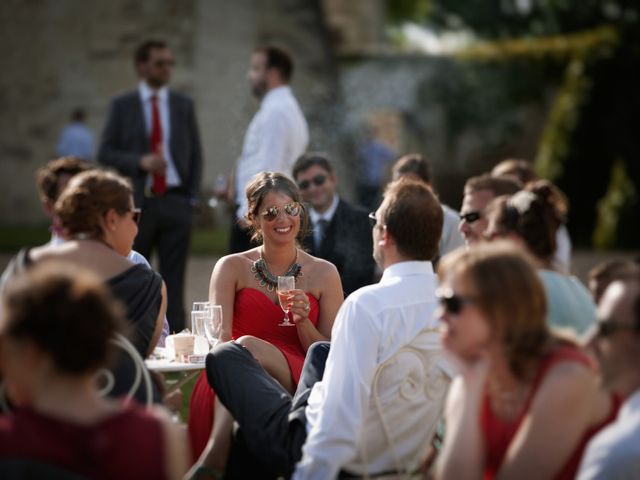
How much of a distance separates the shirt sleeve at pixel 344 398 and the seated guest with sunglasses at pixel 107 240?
86cm

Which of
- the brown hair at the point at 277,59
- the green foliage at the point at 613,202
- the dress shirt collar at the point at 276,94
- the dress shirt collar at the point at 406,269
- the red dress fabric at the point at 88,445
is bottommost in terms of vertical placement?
the green foliage at the point at 613,202

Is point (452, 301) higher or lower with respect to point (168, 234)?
higher

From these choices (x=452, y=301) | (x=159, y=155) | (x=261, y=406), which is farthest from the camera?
(x=159, y=155)

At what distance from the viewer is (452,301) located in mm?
3371

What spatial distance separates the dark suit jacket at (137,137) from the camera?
9.91 meters

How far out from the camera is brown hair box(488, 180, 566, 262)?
4.14 meters

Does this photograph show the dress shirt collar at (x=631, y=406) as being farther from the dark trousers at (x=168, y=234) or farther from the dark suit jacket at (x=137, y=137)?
the dark suit jacket at (x=137, y=137)

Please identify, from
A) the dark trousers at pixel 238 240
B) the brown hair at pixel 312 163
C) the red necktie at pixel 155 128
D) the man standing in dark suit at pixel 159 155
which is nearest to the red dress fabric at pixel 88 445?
the brown hair at pixel 312 163

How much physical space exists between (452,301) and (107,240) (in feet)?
5.87

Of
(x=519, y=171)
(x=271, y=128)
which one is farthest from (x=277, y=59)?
(x=519, y=171)

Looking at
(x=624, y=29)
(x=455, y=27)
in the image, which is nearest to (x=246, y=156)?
(x=624, y=29)

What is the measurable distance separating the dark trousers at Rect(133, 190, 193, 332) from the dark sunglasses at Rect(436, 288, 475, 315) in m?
6.18

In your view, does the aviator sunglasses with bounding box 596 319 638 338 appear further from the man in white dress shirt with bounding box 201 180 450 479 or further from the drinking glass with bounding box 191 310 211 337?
the drinking glass with bounding box 191 310 211 337

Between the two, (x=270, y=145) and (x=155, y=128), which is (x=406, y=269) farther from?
(x=155, y=128)
